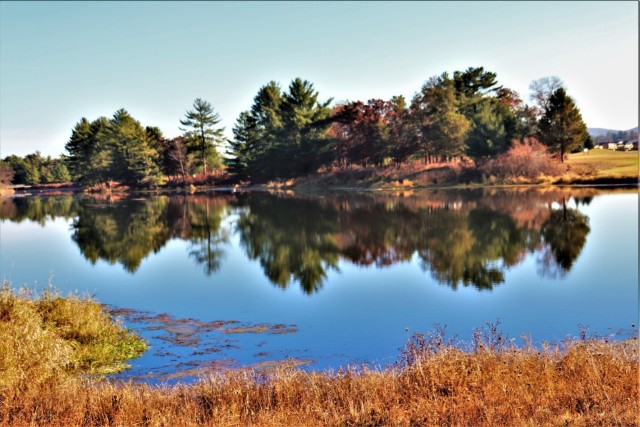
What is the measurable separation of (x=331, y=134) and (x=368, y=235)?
71536mm

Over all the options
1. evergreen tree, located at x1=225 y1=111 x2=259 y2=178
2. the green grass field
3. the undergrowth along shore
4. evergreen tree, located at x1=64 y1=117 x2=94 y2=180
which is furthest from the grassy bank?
evergreen tree, located at x1=64 y1=117 x2=94 y2=180

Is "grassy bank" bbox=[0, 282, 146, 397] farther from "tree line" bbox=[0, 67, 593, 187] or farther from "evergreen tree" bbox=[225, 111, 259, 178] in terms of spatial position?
"evergreen tree" bbox=[225, 111, 259, 178]

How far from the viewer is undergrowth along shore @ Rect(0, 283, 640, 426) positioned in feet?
27.9

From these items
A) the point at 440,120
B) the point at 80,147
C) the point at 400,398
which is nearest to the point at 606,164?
the point at 440,120

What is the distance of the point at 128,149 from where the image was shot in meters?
110

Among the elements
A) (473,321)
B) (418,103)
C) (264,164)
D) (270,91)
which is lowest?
(473,321)

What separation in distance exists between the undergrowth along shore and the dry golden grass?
0.06 ft

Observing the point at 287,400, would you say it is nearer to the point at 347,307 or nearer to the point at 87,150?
the point at 347,307

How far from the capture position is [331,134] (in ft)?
343

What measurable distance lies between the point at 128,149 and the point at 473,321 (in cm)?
10347

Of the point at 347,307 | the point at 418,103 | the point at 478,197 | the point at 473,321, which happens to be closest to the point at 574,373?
the point at 473,321

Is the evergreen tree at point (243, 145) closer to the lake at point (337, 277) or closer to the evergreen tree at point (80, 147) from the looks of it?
the evergreen tree at point (80, 147)

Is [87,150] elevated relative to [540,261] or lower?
elevated

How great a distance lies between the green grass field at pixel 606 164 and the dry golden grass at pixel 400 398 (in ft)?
213
